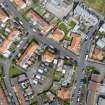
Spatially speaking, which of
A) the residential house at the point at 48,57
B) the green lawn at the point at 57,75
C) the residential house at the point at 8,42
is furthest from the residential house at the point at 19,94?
the residential house at the point at 48,57


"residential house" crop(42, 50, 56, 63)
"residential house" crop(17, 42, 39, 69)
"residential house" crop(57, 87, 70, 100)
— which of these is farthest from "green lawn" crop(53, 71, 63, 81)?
"residential house" crop(17, 42, 39, 69)

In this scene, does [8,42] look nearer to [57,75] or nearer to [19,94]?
[19,94]

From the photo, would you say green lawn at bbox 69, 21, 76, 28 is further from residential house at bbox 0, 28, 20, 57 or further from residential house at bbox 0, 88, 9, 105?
residential house at bbox 0, 88, 9, 105

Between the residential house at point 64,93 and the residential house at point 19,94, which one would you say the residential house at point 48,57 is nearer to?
the residential house at point 64,93

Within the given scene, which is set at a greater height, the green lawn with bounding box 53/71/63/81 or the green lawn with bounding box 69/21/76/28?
the green lawn with bounding box 69/21/76/28

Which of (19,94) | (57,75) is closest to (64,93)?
(57,75)

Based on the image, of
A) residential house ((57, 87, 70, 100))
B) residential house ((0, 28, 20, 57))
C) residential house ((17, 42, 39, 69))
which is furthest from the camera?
residential house ((0, 28, 20, 57))

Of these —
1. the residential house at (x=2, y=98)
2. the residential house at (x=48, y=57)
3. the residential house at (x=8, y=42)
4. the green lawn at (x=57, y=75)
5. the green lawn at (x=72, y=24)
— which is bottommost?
the residential house at (x=2, y=98)

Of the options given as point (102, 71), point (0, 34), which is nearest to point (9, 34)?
point (0, 34)

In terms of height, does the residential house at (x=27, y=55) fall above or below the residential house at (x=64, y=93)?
above

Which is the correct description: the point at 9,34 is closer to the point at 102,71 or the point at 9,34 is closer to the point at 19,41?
the point at 19,41

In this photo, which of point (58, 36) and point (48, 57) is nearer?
point (48, 57)

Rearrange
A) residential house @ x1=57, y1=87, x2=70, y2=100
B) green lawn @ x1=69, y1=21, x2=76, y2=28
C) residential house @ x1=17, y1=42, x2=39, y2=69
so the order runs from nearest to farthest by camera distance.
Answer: residential house @ x1=57, y1=87, x2=70, y2=100 → residential house @ x1=17, y1=42, x2=39, y2=69 → green lawn @ x1=69, y1=21, x2=76, y2=28

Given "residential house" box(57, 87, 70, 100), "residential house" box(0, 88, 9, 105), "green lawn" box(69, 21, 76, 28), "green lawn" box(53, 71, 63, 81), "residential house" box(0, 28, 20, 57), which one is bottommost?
"residential house" box(0, 88, 9, 105)
